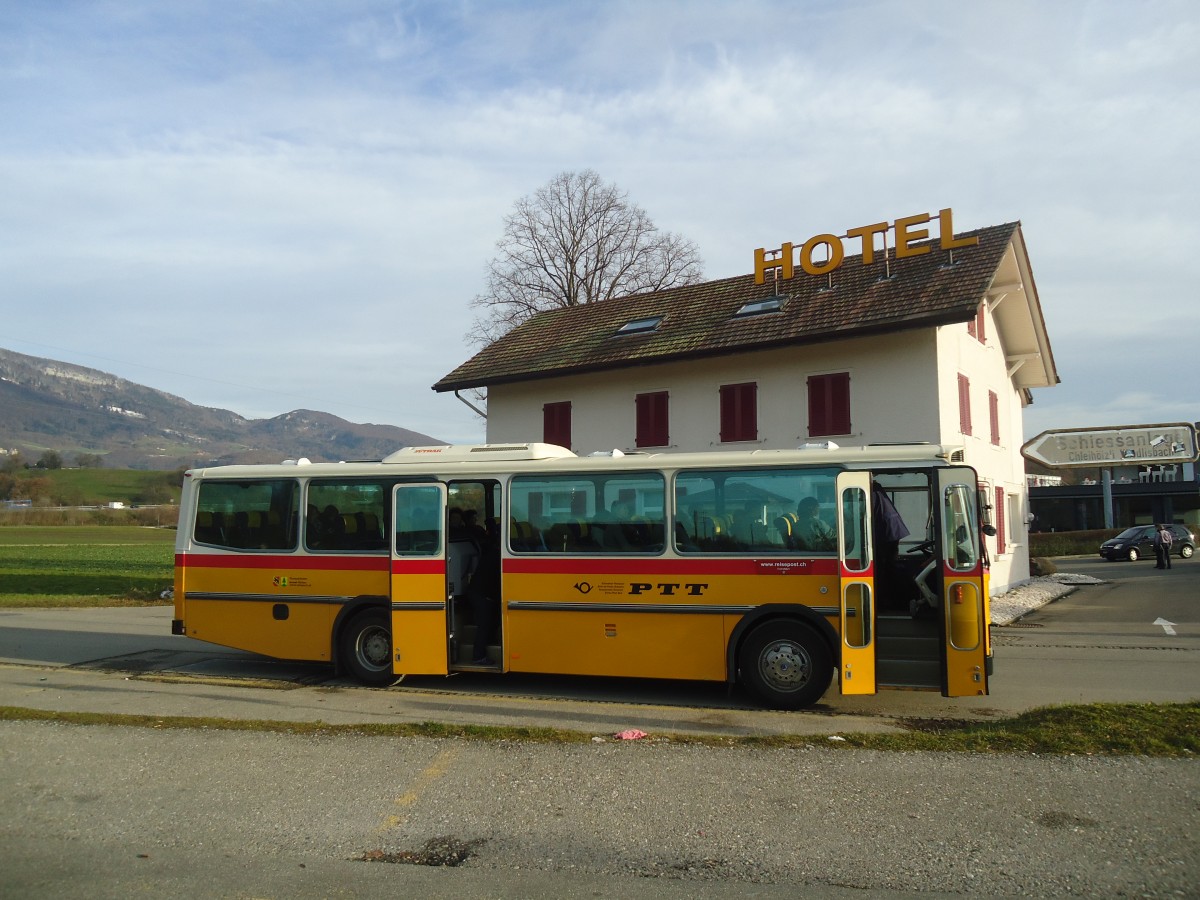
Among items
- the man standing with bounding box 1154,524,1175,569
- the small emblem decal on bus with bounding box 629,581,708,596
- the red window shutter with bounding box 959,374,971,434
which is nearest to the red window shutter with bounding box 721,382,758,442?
the red window shutter with bounding box 959,374,971,434

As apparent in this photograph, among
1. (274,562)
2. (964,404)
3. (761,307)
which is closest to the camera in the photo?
(274,562)

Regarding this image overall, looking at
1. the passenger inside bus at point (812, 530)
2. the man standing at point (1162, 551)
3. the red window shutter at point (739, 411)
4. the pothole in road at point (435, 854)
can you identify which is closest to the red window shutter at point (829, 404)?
the red window shutter at point (739, 411)

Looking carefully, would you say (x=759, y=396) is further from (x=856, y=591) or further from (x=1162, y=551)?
(x=1162, y=551)

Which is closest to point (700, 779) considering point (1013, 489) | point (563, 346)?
point (563, 346)

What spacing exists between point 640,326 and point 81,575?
18.6m

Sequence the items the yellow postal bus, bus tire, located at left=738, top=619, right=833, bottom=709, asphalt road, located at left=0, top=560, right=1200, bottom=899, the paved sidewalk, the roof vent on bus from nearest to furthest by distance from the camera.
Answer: asphalt road, located at left=0, top=560, right=1200, bottom=899, the paved sidewalk, the yellow postal bus, bus tire, located at left=738, top=619, right=833, bottom=709, the roof vent on bus

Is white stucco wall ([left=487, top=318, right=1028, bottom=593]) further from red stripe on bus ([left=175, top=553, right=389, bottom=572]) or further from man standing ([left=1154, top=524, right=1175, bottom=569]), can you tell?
red stripe on bus ([left=175, top=553, right=389, bottom=572])

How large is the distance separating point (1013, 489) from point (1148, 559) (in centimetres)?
2043

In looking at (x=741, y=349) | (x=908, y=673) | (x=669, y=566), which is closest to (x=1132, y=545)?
(x=741, y=349)

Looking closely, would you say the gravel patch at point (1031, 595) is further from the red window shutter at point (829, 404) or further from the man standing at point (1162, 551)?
the man standing at point (1162, 551)

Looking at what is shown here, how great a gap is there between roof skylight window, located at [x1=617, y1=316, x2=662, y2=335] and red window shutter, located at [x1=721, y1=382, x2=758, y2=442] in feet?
11.2

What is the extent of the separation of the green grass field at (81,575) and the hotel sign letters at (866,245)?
16961 millimetres

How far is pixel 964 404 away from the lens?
71.9 ft

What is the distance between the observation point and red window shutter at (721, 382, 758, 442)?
2214cm
